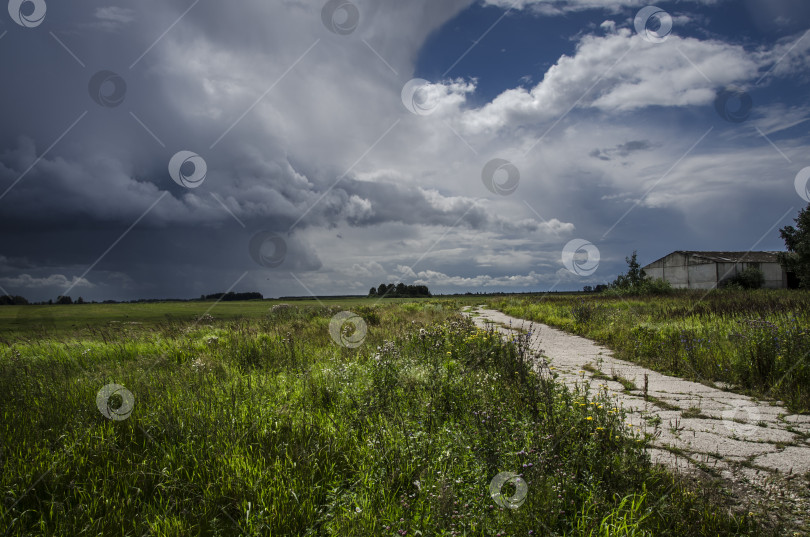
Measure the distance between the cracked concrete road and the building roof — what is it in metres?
40.9

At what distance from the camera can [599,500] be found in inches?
98.1

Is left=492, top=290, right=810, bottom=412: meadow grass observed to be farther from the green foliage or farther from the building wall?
the building wall

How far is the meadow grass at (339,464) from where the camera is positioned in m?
2.39

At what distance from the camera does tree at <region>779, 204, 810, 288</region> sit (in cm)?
3247

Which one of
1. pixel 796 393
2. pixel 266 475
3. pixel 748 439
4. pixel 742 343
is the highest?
pixel 742 343

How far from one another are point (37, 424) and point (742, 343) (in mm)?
9471

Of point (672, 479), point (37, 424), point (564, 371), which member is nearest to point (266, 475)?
point (37, 424)

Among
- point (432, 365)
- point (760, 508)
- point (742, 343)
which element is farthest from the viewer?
point (742, 343)

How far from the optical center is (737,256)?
42531 millimetres

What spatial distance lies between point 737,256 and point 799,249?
1031cm

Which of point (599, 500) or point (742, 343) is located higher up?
point (742, 343)

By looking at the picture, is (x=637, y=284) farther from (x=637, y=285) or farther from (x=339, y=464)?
(x=339, y=464)

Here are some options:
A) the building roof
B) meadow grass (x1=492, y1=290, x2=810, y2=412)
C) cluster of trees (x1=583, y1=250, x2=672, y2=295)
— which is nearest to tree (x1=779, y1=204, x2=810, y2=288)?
the building roof

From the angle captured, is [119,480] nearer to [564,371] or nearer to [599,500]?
[599,500]
